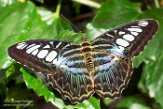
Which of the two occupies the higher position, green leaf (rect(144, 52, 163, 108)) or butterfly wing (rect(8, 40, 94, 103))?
butterfly wing (rect(8, 40, 94, 103))

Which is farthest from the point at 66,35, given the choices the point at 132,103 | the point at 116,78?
the point at 132,103

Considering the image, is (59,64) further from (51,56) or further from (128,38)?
(128,38)

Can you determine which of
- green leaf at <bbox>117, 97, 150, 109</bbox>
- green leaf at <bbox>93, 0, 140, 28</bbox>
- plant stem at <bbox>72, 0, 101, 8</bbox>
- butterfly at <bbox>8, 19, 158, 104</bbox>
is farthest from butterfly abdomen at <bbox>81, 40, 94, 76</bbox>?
green leaf at <bbox>117, 97, 150, 109</bbox>

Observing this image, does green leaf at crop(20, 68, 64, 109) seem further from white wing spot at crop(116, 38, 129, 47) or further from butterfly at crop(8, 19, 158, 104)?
white wing spot at crop(116, 38, 129, 47)

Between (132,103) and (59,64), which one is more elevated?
(59,64)

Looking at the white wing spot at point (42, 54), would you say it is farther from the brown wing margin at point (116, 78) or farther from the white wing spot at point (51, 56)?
the brown wing margin at point (116, 78)

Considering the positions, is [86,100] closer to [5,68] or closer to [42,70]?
[42,70]

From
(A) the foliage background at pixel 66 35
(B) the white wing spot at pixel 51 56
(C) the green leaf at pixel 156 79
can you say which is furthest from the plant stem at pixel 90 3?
(B) the white wing spot at pixel 51 56
